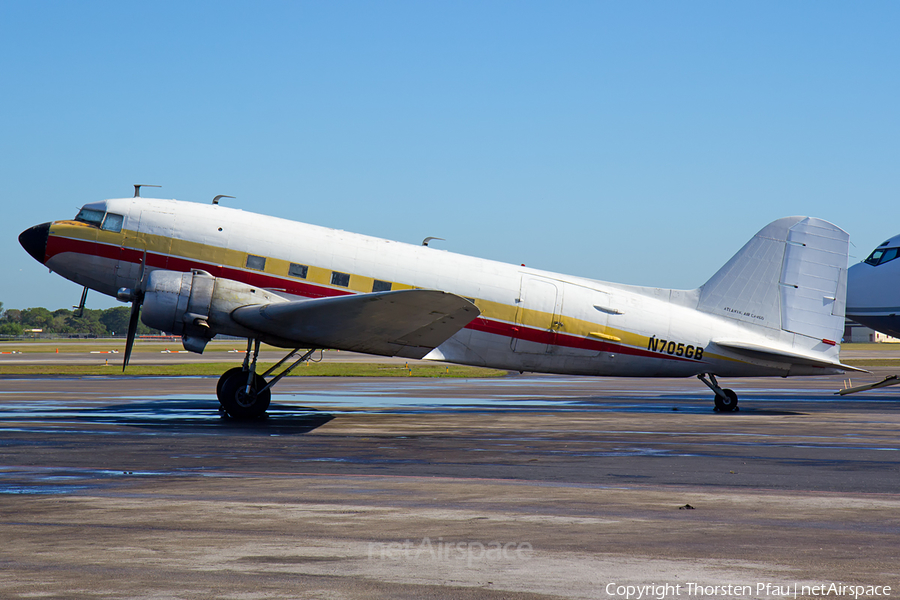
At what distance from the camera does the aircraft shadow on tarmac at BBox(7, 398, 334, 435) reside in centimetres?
1570

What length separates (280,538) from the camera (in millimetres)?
6578

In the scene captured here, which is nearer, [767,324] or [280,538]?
[280,538]

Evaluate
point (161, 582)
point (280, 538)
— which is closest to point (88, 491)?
point (280, 538)

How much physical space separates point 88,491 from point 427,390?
66.2 ft

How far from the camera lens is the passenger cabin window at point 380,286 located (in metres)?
18.5

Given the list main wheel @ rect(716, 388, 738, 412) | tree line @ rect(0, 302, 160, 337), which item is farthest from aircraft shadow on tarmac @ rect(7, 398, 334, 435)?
tree line @ rect(0, 302, 160, 337)

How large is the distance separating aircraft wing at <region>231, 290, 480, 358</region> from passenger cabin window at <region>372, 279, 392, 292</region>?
1540mm

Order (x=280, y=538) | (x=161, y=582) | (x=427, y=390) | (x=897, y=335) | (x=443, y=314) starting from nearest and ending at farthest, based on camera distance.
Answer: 1. (x=161, y=582)
2. (x=280, y=538)
3. (x=443, y=314)
4. (x=897, y=335)
5. (x=427, y=390)

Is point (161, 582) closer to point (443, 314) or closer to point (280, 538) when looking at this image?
point (280, 538)

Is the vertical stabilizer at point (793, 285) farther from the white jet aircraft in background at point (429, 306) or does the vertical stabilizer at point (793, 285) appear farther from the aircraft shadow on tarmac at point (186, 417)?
the aircraft shadow on tarmac at point (186, 417)

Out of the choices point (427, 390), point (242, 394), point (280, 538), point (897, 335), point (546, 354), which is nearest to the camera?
point (280, 538)

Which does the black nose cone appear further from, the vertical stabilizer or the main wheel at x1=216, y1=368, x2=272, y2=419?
the vertical stabilizer

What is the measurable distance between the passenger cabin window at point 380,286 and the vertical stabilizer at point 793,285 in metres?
8.54

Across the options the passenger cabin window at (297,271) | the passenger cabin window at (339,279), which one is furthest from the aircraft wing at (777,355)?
the passenger cabin window at (297,271)
